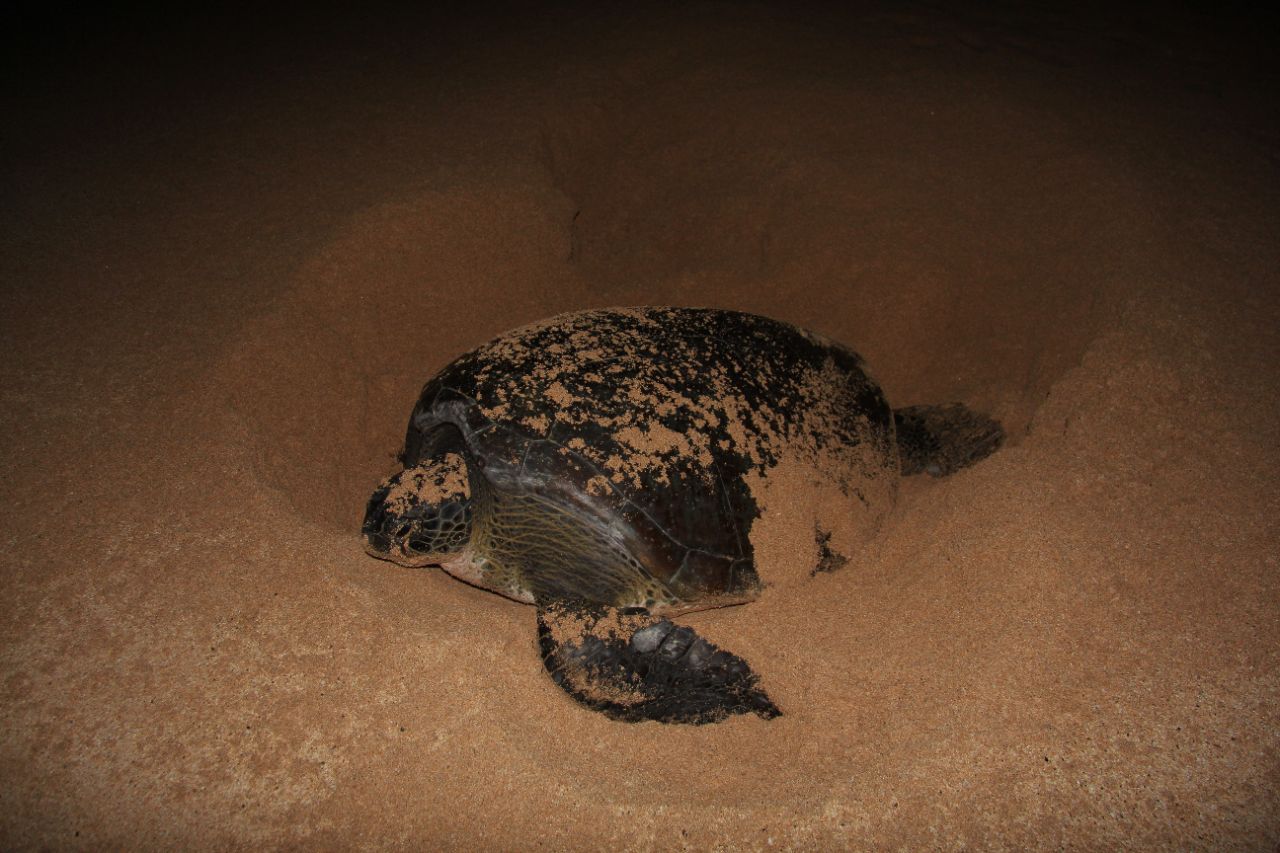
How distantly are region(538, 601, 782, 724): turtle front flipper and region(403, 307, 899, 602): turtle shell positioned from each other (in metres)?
0.20

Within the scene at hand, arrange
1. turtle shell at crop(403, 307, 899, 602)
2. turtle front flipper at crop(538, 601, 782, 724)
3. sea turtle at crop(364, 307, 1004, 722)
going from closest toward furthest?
turtle front flipper at crop(538, 601, 782, 724) → sea turtle at crop(364, 307, 1004, 722) → turtle shell at crop(403, 307, 899, 602)

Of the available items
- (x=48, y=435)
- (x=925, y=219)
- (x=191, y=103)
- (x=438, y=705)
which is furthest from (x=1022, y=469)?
(x=191, y=103)

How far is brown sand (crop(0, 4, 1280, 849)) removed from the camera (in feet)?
4.33

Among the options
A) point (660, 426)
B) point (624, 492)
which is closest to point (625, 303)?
point (660, 426)

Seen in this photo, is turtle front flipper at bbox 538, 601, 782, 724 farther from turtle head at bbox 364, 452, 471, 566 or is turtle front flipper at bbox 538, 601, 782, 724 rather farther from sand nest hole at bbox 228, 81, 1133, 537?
sand nest hole at bbox 228, 81, 1133, 537

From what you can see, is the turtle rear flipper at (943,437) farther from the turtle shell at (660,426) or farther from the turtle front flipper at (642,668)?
the turtle front flipper at (642,668)

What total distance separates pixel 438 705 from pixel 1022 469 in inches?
76.8

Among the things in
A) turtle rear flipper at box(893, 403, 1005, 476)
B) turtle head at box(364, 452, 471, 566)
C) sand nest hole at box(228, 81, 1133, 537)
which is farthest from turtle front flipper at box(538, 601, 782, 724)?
turtle rear flipper at box(893, 403, 1005, 476)

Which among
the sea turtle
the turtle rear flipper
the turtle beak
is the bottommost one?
the turtle beak

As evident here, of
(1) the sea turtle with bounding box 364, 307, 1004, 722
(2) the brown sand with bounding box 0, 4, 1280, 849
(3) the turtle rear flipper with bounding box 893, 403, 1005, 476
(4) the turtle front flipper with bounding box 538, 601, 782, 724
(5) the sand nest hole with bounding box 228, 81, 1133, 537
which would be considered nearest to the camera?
(2) the brown sand with bounding box 0, 4, 1280, 849

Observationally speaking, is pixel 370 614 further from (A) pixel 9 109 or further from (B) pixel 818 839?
(A) pixel 9 109

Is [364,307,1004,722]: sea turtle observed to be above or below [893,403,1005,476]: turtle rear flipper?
below

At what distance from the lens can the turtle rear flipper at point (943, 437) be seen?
2340 mm

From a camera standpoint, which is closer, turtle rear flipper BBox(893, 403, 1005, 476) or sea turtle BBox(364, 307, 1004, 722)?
sea turtle BBox(364, 307, 1004, 722)
